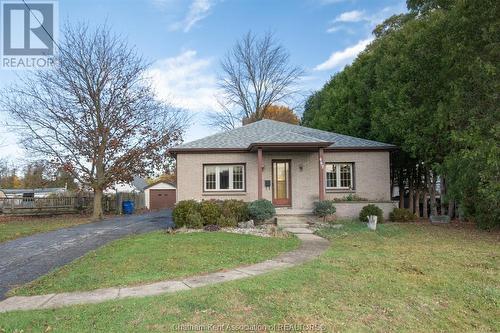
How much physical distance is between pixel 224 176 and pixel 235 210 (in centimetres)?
347

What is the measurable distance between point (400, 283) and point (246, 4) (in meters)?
14.6

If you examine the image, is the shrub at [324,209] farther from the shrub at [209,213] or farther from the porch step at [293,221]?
the shrub at [209,213]

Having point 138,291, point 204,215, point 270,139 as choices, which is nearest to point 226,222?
point 204,215

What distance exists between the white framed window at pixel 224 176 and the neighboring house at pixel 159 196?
72.2ft

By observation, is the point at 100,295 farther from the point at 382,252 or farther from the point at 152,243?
the point at 382,252

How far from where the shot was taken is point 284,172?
16.9 meters

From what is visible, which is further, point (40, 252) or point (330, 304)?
point (40, 252)

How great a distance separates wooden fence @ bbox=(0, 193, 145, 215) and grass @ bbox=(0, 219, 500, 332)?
21.2m

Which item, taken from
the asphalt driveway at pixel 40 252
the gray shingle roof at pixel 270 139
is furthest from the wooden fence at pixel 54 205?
the gray shingle roof at pixel 270 139

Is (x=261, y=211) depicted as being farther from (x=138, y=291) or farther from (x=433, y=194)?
(x=433, y=194)

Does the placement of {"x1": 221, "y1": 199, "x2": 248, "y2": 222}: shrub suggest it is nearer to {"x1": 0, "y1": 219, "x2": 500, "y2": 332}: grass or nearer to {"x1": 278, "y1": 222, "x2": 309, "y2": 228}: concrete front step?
{"x1": 278, "y1": 222, "x2": 309, "y2": 228}: concrete front step

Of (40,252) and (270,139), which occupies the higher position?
(270,139)

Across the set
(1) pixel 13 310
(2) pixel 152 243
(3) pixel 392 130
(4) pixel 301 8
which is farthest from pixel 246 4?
(1) pixel 13 310

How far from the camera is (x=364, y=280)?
591 centimetres
